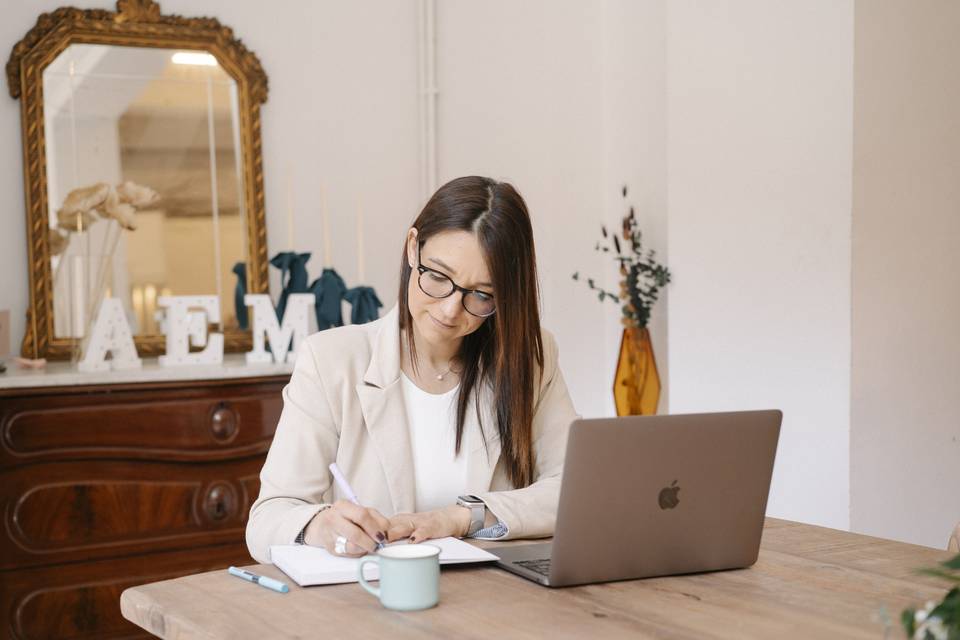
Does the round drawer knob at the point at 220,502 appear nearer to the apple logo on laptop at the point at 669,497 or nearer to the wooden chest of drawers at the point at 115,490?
the wooden chest of drawers at the point at 115,490

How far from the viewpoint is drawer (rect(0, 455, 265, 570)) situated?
3184 mm

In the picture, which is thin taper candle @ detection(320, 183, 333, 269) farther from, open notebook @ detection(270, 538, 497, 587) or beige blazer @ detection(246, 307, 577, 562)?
open notebook @ detection(270, 538, 497, 587)

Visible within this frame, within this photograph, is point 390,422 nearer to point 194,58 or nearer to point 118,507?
point 118,507

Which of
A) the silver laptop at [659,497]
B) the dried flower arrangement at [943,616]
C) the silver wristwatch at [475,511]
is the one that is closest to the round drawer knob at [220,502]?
the silver wristwatch at [475,511]

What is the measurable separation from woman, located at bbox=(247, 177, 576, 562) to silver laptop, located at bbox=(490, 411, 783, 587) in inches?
14.6

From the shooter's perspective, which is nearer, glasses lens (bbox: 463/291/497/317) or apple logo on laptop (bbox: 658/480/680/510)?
apple logo on laptop (bbox: 658/480/680/510)

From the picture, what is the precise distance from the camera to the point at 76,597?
3.23 meters

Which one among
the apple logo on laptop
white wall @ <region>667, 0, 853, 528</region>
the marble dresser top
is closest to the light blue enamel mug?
the apple logo on laptop

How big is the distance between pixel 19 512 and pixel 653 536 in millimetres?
2248

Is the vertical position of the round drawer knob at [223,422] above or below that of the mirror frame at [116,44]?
below

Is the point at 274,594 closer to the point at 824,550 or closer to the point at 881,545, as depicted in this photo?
the point at 824,550

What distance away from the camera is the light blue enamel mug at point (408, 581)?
1.46 m

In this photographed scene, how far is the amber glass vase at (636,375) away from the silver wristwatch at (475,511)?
253 centimetres

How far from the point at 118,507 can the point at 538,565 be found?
200 cm
